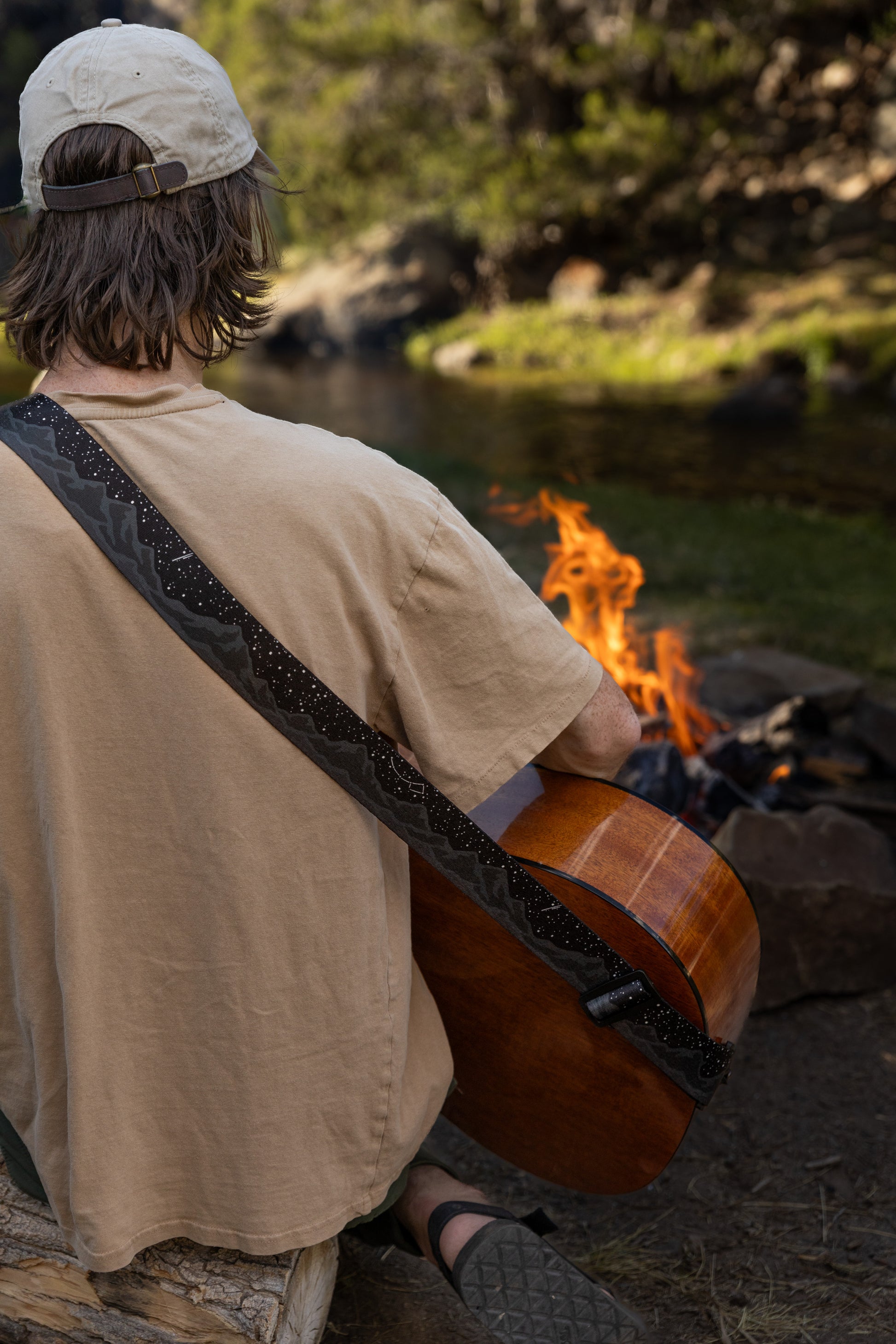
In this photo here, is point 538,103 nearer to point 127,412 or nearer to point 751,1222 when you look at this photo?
point 751,1222

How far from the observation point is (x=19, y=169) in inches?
59.8

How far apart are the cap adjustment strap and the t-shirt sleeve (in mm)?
543

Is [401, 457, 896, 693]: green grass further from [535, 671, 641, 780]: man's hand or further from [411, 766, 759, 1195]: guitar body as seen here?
[535, 671, 641, 780]: man's hand

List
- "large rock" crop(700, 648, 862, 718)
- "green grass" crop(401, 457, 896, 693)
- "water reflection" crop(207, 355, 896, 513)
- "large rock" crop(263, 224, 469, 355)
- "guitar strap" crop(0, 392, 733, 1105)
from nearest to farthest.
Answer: "guitar strap" crop(0, 392, 733, 1105) → "large rock" crop(700, 648, 862, 718) → "green grass" crop(401, 457, 896, 693) → "water reflection" crop(207, 355, 896, 513) → "large rock" crop(263, 224, 469, 355)

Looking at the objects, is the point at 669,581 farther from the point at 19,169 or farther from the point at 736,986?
the point at 19,169

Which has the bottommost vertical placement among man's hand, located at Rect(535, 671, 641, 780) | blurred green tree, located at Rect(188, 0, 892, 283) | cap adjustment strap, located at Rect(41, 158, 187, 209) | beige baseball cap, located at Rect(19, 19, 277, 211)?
man's hand, located at Rect(535, 671, 641, 780)

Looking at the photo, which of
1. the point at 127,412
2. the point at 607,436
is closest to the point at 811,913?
the point at 127,412

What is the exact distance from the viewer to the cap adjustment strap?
1391 mm

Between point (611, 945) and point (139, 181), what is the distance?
1353mm

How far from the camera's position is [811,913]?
301cm

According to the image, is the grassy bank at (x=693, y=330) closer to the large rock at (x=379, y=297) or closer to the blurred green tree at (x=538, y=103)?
the large rock at (x=379, y=297)

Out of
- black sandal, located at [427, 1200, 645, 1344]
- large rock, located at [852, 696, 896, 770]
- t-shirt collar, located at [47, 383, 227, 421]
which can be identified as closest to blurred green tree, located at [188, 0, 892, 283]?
large rock, located at [852, 696, 896, 770]

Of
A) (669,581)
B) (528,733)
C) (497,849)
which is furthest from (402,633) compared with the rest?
(669,581)

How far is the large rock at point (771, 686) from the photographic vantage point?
421cm
